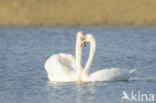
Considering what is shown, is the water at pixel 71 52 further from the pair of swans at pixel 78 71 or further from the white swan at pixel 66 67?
the white swan at pixel 66 67

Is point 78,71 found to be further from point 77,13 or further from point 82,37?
point 77,13

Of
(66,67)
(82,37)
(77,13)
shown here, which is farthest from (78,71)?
(77,13)

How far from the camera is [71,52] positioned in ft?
82.3

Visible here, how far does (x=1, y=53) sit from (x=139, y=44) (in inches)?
237

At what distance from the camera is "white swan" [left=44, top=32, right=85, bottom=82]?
17.0 meters

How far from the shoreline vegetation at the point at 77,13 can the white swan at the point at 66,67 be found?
17.7 metres

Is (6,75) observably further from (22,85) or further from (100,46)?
(100,46)

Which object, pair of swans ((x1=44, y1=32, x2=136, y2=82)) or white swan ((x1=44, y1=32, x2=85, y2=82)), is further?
white swan ((x1=44, y1=32, x2=85, y2=82))

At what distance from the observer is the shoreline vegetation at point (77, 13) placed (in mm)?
35688

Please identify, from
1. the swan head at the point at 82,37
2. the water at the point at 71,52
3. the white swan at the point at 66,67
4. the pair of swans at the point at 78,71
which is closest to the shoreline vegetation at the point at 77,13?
→ the water at the point at 71,52

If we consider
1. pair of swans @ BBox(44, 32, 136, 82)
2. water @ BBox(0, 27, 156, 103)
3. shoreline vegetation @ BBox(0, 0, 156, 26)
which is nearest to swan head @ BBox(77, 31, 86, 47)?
pair of swans @ BBox(44, 32, 136, 82)

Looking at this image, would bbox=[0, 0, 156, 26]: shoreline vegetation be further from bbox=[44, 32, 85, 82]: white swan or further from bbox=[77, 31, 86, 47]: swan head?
bbox=[77, 31, 86, 47]: swan head

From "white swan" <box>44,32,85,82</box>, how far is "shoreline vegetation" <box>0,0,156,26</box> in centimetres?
1767

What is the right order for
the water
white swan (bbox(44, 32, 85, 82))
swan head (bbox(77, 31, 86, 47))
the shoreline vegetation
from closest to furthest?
the water < white swan (bbox(44, 32, 85, 82)) < swan head (bbox(77, 31, 86, 47)) < the shoreline vegetation
